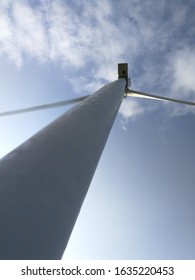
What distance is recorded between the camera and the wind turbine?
4062 millimetres

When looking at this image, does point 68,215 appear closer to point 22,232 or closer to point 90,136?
point 22,232

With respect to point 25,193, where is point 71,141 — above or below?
above

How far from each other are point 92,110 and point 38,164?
3.97 metres

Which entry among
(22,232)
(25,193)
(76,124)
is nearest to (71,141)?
(76,124)

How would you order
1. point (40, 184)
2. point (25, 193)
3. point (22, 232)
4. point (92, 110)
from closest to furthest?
→ 1. point (22, 232)
2. point (25, 193)
3. point (40, 184)
4. point (92, 110)

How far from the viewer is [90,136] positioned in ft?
24.2

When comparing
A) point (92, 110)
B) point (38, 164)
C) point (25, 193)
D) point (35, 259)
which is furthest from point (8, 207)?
point (92, 110)

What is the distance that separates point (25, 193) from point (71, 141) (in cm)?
220

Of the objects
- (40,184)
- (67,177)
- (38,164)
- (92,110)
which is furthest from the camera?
(92,110)

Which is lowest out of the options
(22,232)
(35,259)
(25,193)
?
(35,259)

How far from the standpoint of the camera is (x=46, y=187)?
4895 millimetres

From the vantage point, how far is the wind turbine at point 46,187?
4062 millimetres

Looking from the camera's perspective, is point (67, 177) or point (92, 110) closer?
point (67, 177)
